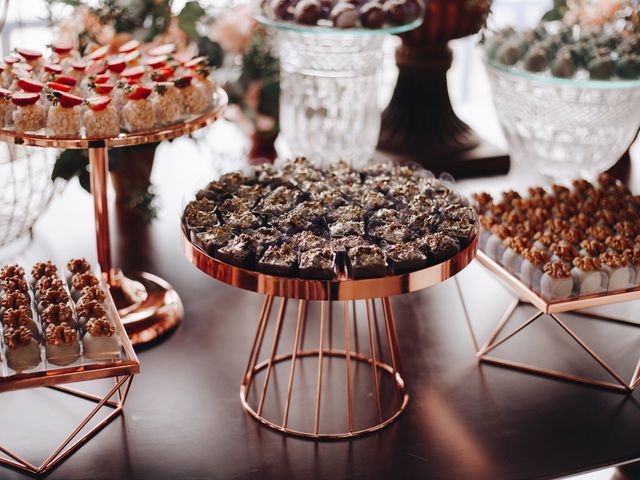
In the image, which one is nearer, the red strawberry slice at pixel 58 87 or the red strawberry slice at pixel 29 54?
the red strawberry slice at pixel 58 87

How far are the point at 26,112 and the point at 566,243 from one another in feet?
4.21

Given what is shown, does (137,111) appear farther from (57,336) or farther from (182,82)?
(57,336)

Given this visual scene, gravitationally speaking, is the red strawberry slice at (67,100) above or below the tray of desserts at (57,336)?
above

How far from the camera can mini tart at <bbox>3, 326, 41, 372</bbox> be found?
1.70m

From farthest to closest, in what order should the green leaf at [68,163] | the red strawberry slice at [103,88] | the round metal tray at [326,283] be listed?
the green leaf at [68,163], the red strawberry slice at [103,88], the round metal tray at [326,283]

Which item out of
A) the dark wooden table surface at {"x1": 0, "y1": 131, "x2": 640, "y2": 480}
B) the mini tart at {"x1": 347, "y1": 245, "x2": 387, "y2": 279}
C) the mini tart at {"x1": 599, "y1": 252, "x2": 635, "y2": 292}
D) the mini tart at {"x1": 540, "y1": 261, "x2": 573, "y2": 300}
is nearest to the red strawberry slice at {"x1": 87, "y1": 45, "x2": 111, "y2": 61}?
the dark wooden table surface at {"x1": 0, "y1": 131, "x2": 640, "y2": 480}

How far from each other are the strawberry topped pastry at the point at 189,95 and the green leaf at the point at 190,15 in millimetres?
807

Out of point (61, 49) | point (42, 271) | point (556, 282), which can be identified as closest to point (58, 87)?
point (61, 49)

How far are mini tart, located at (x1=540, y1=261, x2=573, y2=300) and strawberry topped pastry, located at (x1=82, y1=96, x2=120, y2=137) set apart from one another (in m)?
1.01

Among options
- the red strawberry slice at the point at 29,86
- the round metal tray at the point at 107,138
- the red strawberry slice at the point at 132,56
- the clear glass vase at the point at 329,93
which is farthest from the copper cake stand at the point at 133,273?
the clear glass vase at the point at 329,93

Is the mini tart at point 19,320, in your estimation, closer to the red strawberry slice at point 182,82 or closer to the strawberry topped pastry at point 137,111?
the strawberry topped pastry at point 137,111

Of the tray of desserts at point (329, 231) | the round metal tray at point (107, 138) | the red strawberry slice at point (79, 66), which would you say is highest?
the red strawberry slice at point (79, 66)

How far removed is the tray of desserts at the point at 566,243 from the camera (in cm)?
196

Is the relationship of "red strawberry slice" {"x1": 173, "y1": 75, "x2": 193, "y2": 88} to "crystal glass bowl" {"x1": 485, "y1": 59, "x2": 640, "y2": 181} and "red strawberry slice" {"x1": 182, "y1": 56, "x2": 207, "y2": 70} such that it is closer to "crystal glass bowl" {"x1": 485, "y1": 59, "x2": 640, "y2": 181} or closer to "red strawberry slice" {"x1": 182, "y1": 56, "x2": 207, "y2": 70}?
"red strawberry slice" {"x1": 182, "y1": 56, "x2": 207, "y2": 70}
